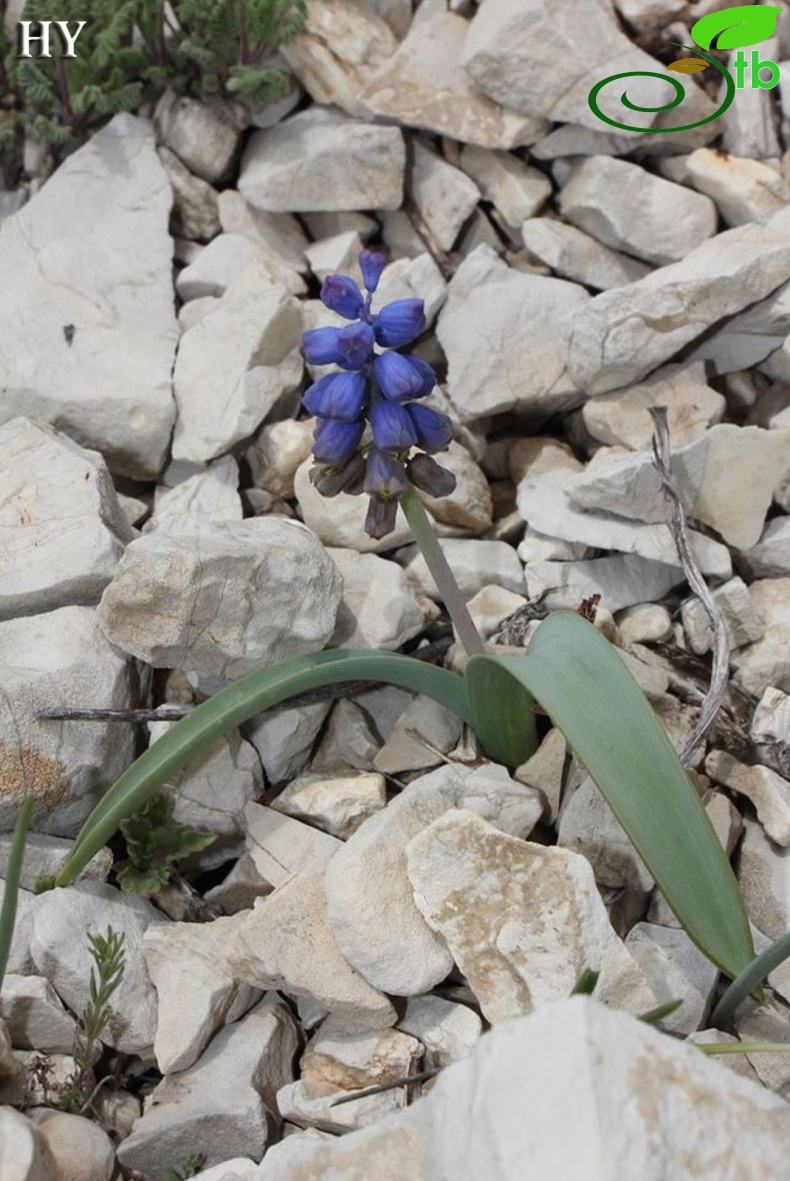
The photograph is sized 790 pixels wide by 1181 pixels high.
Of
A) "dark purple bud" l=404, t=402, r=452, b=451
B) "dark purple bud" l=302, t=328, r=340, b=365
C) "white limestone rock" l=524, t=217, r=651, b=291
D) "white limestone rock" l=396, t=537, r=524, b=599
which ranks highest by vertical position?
"dark purple bud" l=302, t=328, r=340, b=365

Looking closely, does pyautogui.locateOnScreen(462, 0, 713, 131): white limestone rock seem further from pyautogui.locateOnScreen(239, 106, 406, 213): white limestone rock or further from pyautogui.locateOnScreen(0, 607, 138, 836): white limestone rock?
pyautogui.locateOnScreen(0, 607, 138, 836): white limestone rock

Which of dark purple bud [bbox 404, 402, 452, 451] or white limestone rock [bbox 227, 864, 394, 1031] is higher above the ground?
dark purple bud [bbox 404, 402, 452, 451]

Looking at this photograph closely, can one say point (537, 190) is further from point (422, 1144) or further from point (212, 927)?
point (422, 1144)

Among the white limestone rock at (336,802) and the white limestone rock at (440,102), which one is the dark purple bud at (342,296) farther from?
the white limestone rock at (440,102)

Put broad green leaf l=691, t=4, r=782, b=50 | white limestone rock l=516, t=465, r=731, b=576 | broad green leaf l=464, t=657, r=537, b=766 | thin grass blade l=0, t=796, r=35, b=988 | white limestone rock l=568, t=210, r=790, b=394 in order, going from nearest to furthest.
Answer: thin grass blade l=0, t=796, r=35, b=988, broad green leaf l=464, t=657, r=537, b=766, white limestone rock l=516, t=465, r=731, b=576, white limestone rock l=568, t=210, r=790, b=394, broad green leaf l=691, t=4, r=782, b=50

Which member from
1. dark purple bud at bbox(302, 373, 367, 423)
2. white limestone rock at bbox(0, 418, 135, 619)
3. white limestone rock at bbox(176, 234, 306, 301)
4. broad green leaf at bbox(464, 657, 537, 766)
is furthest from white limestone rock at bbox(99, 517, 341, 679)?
white limestone rock at bbox(176, 234, 306, 301)

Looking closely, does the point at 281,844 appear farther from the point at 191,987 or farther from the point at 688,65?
the point at 688,65

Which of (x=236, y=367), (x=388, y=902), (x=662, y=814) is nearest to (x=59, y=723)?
(x=388, y=902)
